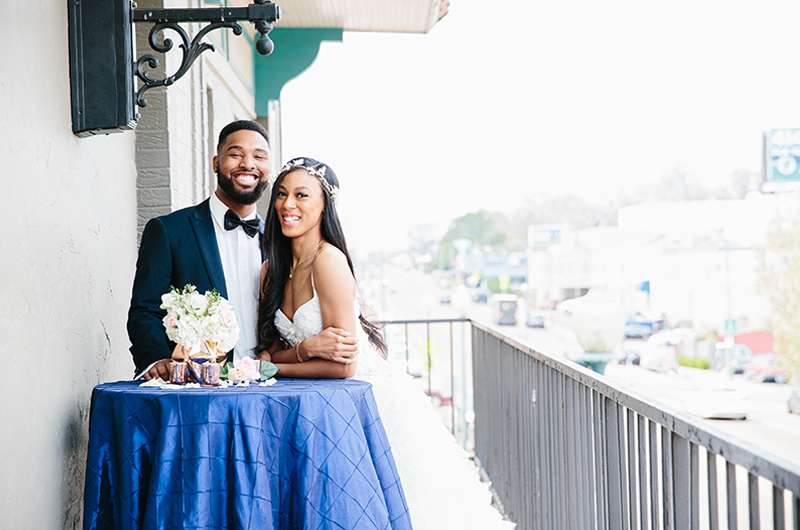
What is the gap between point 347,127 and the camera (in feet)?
Answer: 142

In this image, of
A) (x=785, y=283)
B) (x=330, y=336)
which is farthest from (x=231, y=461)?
(x=785, y=283)

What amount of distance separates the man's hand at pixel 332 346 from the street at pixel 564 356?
777 millimetres

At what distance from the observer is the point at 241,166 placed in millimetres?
2244

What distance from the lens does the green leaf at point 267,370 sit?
1749 millimetres

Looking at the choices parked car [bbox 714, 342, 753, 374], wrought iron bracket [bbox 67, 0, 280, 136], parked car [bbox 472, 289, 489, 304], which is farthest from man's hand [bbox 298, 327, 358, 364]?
parked car [bbox 472, 289, 489, 304]

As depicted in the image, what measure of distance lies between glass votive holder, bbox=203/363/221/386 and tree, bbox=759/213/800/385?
34.0 metres

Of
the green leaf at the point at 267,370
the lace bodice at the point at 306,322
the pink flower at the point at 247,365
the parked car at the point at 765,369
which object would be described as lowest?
the parked car at the point at 765,369

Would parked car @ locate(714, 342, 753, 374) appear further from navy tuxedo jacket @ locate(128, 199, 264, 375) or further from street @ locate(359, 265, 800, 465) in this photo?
navy tuxedo jacket @ locate(128, 199, 264, 375)

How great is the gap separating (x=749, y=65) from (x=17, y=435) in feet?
212

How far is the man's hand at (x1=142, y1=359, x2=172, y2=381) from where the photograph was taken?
1.74 metres

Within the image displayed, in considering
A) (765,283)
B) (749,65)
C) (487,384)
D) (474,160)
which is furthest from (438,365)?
(487,384)

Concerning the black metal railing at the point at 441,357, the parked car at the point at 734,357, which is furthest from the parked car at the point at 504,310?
the parked car at the point at 734,357

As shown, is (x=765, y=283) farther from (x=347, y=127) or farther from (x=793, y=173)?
(x=347, y=127)

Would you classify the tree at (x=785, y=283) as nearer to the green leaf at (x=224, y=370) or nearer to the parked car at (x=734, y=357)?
the parked car at (x=734, y=357)
